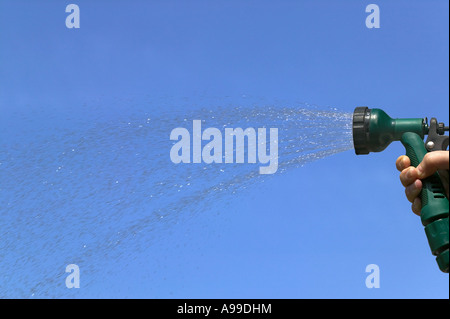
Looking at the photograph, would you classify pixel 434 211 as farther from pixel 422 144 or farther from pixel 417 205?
pixel 422 144

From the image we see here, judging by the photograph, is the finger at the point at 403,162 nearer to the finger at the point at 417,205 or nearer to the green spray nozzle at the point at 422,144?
the green spray nozzle at the point at 422,144

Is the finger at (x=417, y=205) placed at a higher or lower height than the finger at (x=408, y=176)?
lower

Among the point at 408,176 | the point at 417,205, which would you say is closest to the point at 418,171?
the point at 408,176

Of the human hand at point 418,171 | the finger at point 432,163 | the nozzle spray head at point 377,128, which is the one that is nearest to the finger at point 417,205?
the human hand at point 418,171

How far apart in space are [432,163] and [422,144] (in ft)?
0.67

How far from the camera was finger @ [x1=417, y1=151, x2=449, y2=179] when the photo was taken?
2523 mm

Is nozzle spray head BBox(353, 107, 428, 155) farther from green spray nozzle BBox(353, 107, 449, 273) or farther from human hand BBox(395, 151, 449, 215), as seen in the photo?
human hand BBox(395, 151, 449, 215)

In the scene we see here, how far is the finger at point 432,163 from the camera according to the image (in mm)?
2523

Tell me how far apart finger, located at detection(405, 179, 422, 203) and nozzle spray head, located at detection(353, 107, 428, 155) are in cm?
30

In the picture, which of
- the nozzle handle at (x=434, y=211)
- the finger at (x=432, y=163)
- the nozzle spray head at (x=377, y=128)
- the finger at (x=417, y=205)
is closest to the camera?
the nozzle handle at (x=434, y=211)

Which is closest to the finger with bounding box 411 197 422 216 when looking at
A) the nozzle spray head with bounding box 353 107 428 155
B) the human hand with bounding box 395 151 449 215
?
the human hand with bounding box 395 151 449 215

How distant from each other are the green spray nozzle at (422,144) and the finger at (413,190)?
20mm

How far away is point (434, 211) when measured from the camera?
2494 mm
